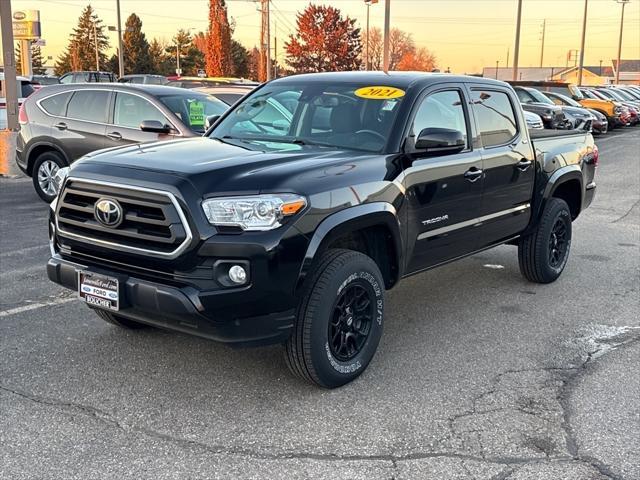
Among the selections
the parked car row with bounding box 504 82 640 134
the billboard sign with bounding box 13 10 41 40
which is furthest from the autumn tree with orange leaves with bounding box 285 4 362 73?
the parked car row with bounding box 504 82 640 134

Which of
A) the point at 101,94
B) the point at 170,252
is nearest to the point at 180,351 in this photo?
the point at 170,252

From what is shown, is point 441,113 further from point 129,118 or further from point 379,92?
point 129,118

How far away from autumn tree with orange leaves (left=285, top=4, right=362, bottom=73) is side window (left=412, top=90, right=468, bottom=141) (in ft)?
258

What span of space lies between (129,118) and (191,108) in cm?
89

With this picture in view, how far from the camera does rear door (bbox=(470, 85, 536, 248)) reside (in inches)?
211

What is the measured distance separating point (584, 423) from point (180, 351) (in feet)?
8.24

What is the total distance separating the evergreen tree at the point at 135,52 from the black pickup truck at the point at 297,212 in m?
74.8

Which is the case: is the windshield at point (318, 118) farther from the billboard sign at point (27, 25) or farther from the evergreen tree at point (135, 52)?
the evergreen tree at point (135, 52)

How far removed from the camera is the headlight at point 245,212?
3.54 meters

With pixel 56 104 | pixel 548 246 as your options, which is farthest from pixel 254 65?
pixel 548 246

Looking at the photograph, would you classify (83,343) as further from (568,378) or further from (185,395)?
(568,378)

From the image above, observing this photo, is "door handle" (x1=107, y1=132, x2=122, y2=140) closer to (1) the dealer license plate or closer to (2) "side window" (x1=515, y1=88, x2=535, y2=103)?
(1) the dealer license plate

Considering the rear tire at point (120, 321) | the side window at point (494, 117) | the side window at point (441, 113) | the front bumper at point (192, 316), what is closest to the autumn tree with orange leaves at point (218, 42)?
the side window at point (494, 117)

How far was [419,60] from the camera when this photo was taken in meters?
107
